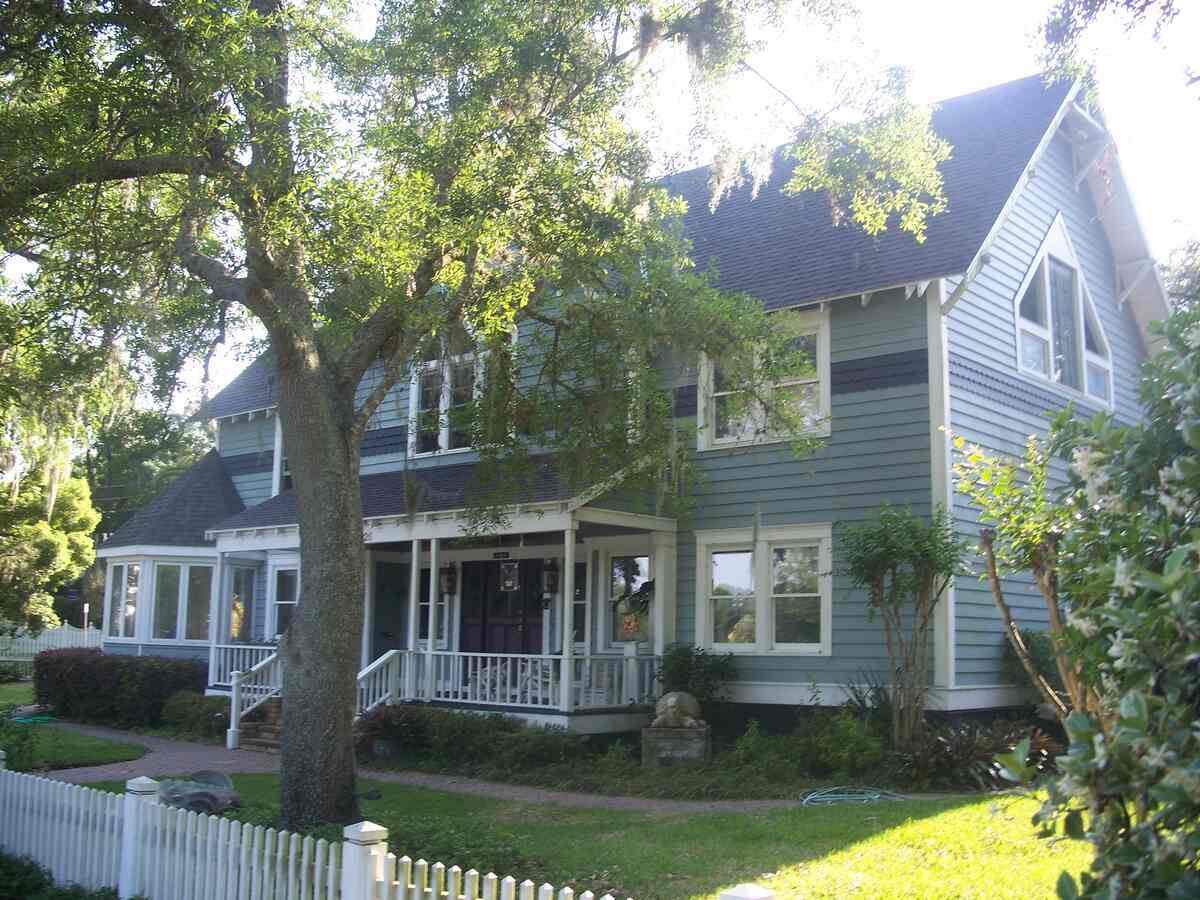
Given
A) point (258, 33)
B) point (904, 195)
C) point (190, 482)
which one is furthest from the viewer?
point (190, 482)

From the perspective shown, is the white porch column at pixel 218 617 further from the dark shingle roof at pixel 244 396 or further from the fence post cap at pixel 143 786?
the fence post cap at pixel 143 786

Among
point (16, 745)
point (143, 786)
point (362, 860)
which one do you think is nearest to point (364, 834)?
point (362, 860)

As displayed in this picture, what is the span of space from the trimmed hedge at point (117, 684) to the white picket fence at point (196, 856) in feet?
38.4

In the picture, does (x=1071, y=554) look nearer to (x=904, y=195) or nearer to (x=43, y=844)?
(x=43, y=844)

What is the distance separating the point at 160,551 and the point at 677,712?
13.8 m

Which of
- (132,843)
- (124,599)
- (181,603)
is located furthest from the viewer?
(124,599)

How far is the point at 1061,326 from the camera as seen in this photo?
17672 millimetres

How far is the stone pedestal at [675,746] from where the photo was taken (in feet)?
46.3

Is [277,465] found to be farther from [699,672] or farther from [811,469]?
[811,469]

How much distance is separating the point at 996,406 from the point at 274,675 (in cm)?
1205

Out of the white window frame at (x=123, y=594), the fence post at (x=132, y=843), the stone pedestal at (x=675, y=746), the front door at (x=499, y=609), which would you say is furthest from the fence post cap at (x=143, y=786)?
the white window frame at (x=123, y=594)

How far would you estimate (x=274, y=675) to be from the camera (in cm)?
1878

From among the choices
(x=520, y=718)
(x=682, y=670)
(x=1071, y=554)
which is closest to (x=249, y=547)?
(x=520, y=718)

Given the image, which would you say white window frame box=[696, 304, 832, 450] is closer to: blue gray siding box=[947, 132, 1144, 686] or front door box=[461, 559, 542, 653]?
blue gray siding box=[947, 132, 1144, 686]
